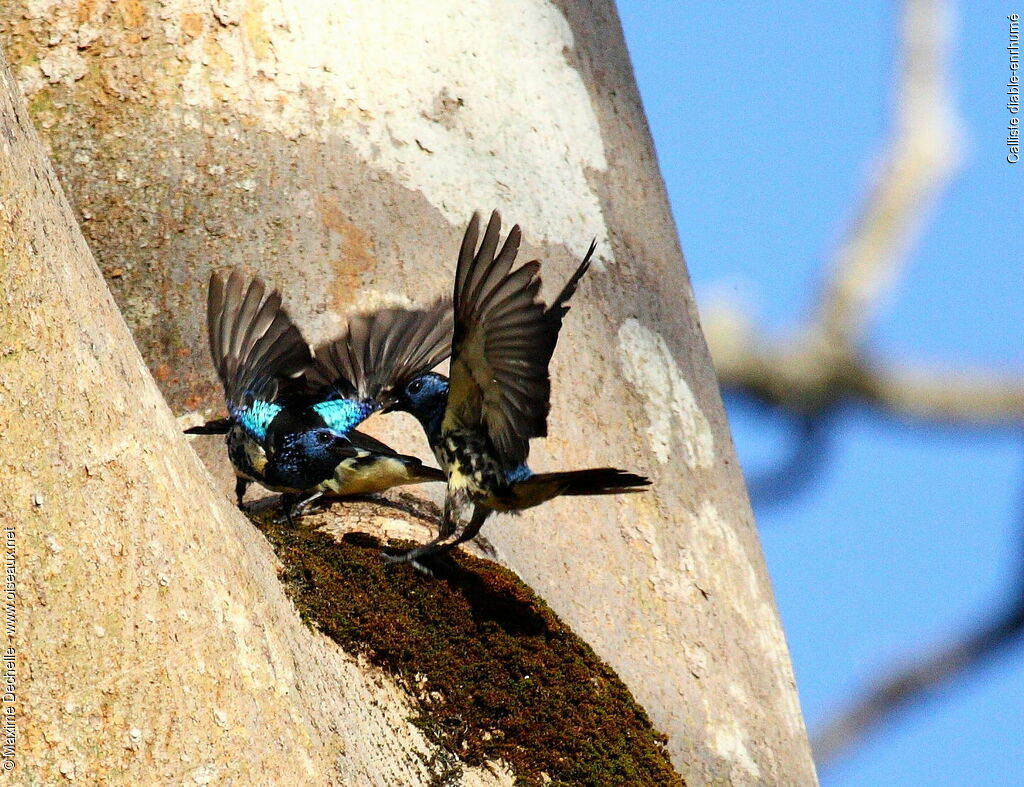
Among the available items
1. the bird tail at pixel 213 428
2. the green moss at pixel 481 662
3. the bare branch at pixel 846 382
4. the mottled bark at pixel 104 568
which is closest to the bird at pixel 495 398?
the green moss at pixel 481 662

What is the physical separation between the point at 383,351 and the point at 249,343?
0.32 meters

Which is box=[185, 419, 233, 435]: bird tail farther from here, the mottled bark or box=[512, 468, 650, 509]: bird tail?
the mottled bark

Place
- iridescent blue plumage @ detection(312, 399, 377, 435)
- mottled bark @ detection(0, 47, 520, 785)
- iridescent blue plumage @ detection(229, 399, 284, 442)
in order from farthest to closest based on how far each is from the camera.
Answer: iridescent blue plumage @ detection(312, 399, 377, 435)
iridescent blue plumage @ detection(229, 399, 284, 442)
mottled bark @ detection(0, 47, 520, 785)

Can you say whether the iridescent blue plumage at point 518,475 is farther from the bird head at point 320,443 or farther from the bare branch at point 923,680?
the bare branch at point 923,680

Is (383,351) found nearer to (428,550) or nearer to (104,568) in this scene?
(428,550)

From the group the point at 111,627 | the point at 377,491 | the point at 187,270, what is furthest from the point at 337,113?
the point at 111,627

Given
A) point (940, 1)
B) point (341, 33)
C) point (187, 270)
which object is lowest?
point (187, 270)

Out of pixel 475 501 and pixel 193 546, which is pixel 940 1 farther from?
pixel 193 546

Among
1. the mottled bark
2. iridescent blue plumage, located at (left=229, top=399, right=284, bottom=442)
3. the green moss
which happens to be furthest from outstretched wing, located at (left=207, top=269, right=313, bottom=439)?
the mottled bark

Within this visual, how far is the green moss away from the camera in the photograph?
2486mm

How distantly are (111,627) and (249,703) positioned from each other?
8.6 inches

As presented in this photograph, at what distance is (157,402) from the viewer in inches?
79.7

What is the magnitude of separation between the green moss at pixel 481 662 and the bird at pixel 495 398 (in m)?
0.10

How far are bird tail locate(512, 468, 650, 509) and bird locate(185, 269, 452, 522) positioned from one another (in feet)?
0.80
